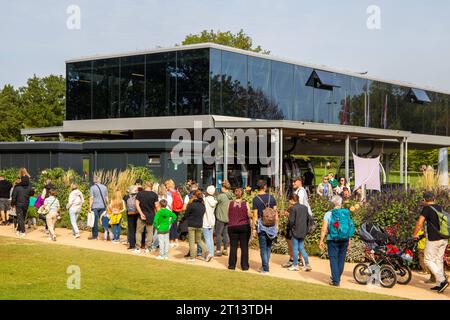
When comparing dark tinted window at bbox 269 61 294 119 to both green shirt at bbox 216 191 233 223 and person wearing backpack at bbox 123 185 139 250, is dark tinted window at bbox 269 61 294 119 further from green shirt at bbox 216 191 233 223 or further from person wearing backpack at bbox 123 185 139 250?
green shirt at bbox 216 191 233 223

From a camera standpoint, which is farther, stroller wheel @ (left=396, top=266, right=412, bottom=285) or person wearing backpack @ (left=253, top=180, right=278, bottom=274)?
person wearing backpack @ (left=253, top=180, right=278, bottom=274)

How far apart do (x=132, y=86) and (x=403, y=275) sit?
20558 mm

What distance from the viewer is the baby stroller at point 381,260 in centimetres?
1138

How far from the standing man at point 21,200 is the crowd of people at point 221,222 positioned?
0.09 ft

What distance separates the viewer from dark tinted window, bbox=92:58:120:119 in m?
30.6

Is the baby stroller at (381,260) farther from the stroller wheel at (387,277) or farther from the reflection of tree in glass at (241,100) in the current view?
the reflection of tree in glass at (241,100)

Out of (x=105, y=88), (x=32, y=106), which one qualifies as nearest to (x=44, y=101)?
(x=32, y=106)

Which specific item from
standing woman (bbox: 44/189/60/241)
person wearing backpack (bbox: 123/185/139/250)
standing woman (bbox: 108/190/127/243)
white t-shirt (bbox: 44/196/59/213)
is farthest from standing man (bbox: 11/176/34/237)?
person wearing backpack (bbox: 123/185/139/250)

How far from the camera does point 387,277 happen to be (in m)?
11.3

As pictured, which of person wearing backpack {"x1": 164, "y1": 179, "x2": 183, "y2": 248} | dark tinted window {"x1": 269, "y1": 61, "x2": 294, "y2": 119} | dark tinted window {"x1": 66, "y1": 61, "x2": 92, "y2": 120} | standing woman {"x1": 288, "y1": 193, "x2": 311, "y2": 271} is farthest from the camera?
dark tinted window {"x1": 66, "y1": 61, "x2": 92, "y2": 120}

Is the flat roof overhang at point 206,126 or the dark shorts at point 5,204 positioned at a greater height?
the flat roof overhang at point 206,126

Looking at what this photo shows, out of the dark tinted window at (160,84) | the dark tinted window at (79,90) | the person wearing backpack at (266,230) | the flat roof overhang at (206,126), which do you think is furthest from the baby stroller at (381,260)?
the dark tinted window at (79,90)

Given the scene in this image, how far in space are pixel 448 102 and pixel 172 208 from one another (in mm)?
34145

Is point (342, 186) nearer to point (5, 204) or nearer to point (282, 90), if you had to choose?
point (282, 90)
